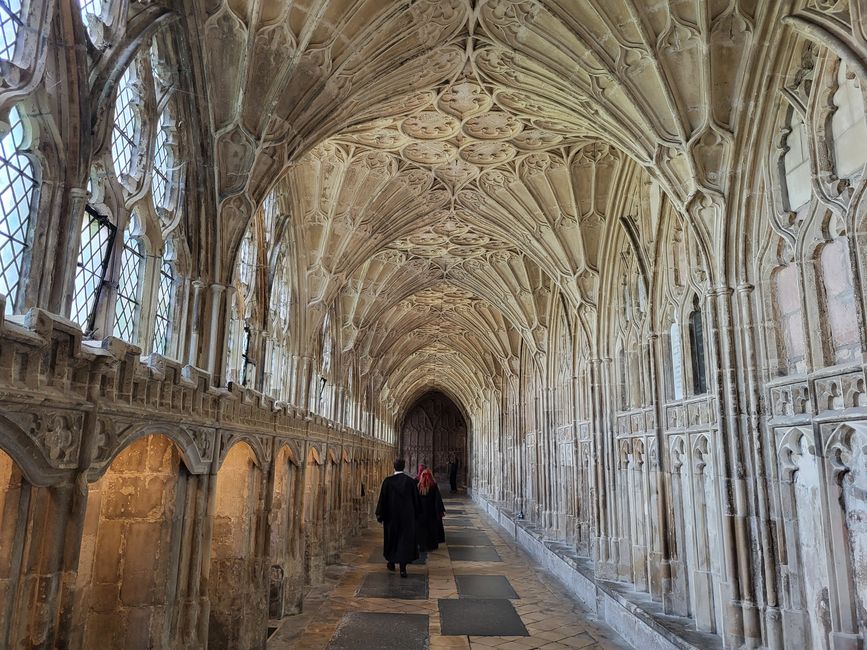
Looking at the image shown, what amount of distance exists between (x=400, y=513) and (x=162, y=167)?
7729 millimetres

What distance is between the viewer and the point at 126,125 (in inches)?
206

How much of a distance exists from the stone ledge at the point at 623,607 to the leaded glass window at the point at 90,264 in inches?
253

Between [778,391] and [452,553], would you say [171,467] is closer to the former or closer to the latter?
[778,391]

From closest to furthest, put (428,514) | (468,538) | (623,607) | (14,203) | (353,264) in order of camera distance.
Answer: (14,203) → (623,607) → (353,264) → (428,514) → (468,538)

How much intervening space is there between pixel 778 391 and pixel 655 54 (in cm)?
398

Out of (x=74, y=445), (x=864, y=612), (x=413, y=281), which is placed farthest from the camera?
(x=413, y=281)

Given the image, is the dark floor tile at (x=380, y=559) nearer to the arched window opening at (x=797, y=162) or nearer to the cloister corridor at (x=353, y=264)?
the cloister corridor at (x=353, y=264)

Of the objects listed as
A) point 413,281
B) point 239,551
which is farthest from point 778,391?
point 413,281

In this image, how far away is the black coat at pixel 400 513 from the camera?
1152 cm

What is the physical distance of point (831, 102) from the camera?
5.37 meters

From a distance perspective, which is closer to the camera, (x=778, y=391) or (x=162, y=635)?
(x=162, y=635)

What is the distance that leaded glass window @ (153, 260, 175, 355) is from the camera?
5.98 metres

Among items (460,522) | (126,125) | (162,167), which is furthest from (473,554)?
(126,125)

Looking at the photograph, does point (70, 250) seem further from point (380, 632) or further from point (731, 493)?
point (731, 493)
